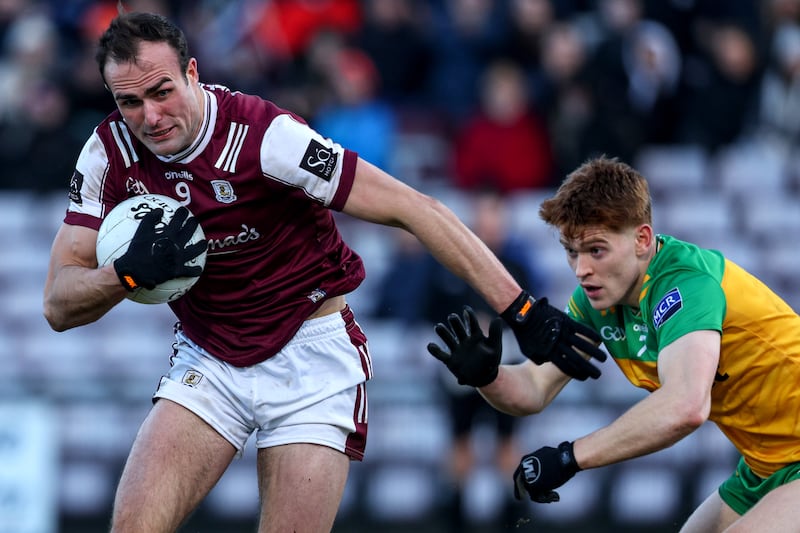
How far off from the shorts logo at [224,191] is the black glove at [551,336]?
1273 millimetres

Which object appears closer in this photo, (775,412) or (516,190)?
(775,412)

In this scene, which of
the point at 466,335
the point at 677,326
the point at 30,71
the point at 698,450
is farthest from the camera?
the point at 30,71

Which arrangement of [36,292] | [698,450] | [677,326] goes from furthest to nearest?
[36,292] → [698,450] → [677,326]

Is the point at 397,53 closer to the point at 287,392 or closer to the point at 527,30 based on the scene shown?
the point at 527,30

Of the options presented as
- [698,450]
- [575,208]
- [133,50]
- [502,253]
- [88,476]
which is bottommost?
[88,476]

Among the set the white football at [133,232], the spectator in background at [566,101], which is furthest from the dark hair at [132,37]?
the spectator in background at [566,101]

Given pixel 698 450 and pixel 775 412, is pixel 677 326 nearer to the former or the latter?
pixel 775 412

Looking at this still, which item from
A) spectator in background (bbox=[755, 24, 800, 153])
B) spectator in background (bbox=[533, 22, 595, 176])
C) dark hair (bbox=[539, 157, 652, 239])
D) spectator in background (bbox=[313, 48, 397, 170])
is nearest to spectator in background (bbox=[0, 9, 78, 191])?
spectator in background (bbox=[313, 48, 397, 170])

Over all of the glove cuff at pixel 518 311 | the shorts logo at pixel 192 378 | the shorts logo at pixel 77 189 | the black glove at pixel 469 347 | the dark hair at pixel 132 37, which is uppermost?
the dark hair at pixel 132 37

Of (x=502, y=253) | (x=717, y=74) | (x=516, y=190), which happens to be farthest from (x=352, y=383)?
(x=717, y=74)

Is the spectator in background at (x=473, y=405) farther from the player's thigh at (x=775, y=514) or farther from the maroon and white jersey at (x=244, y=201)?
the player's thigh at (x=775, y=514)

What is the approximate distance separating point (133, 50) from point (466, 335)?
6.13 feet

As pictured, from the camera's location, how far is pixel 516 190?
1195 cm

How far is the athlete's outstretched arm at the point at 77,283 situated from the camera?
532 cm
